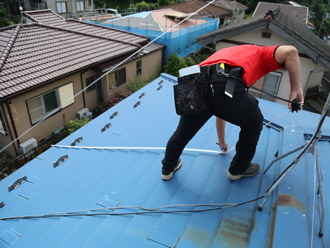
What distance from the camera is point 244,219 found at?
2.12m

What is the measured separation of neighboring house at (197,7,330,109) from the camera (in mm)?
6348

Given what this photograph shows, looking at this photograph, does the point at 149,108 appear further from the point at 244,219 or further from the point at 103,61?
the point at 103,61

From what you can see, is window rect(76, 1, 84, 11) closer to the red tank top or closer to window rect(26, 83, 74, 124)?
window rect(26, 83, 74, 124)

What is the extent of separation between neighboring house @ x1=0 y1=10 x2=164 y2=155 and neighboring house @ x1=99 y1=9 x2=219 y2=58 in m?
1.51

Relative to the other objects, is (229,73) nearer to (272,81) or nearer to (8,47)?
(272,81)

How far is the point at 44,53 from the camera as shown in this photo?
344 inches

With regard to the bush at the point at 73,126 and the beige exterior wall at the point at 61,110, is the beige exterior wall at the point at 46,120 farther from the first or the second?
the bush at the point at 73,126

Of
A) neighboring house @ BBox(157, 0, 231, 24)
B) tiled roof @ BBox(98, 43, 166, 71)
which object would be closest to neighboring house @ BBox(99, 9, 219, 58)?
tiled roof @ BBox(98, 43, 166, 71)

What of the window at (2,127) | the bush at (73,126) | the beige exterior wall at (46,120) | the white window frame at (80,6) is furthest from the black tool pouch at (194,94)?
the white window frame at (80,6)

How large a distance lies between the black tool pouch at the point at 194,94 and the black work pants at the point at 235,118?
0.07 metres

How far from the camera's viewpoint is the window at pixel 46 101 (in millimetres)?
Result: 7738

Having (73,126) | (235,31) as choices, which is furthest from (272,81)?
(73,126)

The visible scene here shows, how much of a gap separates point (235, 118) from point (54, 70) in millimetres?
7504

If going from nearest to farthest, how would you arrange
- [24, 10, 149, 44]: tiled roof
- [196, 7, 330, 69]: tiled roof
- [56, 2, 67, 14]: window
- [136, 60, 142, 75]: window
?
[196, 7, 330, 69]: tiled roof → [24, 10, 149, 44]: tiled roof → [136, 60, 142, 75]: window → [56, 2, 67, 14]: window
